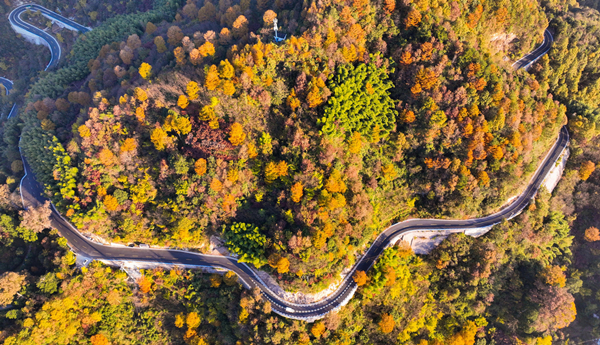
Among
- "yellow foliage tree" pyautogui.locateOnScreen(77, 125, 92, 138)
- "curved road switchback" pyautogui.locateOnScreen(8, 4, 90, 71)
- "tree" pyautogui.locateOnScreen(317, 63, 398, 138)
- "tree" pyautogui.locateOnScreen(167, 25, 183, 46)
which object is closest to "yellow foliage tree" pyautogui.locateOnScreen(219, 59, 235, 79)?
"tree" pyautogui.locateOnScreen(317, 63, 398, 138)

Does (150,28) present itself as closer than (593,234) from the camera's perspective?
No

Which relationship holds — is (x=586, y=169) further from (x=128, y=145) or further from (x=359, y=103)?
(x=128, y=145)

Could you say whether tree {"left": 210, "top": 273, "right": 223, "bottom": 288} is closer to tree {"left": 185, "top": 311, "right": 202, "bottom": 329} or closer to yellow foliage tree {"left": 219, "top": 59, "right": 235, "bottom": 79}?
tree {"left": 185, "top": 311, "right": 202, "bottom": 329}

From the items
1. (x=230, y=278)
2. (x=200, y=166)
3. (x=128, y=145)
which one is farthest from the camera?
(x=230, y=278)

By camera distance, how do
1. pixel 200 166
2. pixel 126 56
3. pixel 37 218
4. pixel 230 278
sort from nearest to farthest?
pixel 200 166 → pixel 37 218 → pixel 230 278 → pixel 126 56

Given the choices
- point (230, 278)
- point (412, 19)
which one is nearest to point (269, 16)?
point (412, 19)

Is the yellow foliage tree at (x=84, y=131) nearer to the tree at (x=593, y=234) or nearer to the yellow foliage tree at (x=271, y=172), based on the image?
the yellow foliage tree at (x=271, y=172)

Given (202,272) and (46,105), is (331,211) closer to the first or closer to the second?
(202,272)
